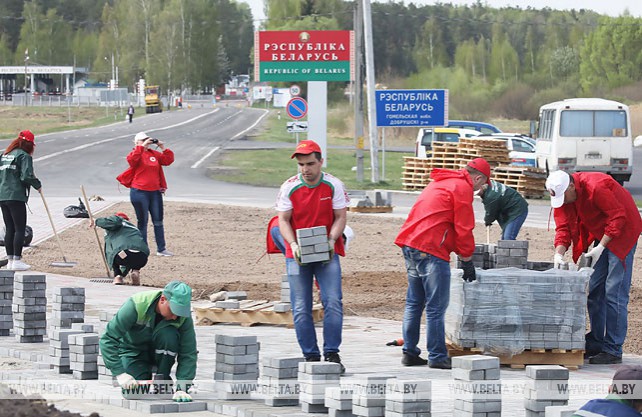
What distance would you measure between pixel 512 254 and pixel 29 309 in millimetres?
4302

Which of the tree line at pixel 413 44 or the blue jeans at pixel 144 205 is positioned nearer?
the blue jeans at pixel 144 205

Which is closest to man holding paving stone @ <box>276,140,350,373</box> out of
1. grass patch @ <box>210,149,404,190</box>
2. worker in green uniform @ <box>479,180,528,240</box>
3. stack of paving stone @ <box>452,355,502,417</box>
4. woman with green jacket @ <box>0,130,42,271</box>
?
stack of paving stone @ <box>452,355,502,417</box>

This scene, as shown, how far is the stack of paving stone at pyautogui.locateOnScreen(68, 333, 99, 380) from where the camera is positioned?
9664mm

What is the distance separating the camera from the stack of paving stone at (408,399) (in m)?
7.54

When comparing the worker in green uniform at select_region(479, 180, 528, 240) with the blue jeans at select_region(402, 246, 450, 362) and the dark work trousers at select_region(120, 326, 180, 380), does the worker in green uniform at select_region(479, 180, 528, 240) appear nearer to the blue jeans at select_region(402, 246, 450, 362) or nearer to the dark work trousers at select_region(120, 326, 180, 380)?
the blue jeans at select_region(402, 246, 450, 362)

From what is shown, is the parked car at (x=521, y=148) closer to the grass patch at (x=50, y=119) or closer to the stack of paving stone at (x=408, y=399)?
the stack of paving stone at (x=408, y=399)

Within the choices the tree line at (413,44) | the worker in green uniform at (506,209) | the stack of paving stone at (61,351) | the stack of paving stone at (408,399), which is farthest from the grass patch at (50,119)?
the stack of paving stone at (408,399)

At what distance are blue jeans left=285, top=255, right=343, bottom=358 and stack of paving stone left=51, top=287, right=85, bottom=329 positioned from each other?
7.86 ft

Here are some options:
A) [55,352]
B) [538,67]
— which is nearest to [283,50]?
[55,352]

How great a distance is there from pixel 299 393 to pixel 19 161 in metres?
9.46

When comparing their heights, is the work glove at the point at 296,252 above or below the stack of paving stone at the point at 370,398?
above

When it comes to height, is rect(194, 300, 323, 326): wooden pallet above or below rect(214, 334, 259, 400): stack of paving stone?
below

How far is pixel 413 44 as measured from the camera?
16538 centimetres

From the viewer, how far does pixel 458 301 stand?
10516mm
